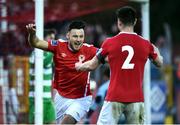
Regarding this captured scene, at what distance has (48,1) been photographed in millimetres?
21125

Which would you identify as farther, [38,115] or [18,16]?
[18,16]

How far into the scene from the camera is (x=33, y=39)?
36.1 feet

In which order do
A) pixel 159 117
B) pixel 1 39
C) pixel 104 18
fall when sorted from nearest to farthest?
pixel 1 39 < pixel 159 117 < pixel 104 18

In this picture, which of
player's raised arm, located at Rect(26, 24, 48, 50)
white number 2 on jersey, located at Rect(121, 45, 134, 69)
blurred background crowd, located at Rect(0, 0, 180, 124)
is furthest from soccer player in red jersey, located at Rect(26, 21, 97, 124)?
white number 2 on jersey, located at Rect(121, 45, 134, 69)

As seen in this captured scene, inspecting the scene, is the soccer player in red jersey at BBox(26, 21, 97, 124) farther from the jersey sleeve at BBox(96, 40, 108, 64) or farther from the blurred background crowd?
the jersey sleeve at BBox(96, 40, 108, 64)

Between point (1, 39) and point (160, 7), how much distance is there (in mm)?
15571

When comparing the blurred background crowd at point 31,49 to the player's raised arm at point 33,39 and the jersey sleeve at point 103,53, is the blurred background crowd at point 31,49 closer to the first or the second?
the player's raised arm at point 33,39

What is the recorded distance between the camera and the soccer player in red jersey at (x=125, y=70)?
994 centimetres

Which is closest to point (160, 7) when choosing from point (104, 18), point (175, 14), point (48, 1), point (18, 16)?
point (175, 14)

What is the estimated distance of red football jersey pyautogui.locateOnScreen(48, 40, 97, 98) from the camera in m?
12.0

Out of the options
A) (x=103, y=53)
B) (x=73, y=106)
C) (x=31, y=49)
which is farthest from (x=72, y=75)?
(x=31, y=49)

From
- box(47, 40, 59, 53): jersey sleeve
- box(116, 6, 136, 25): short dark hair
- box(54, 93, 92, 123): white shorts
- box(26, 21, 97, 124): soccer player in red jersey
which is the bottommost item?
box(54, 93, 92, 123): white shorts

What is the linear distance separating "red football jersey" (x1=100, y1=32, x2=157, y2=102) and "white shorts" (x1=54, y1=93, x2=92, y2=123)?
2.02 metres

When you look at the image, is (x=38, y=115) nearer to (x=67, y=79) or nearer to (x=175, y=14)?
(x=67, y=79)
